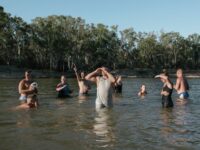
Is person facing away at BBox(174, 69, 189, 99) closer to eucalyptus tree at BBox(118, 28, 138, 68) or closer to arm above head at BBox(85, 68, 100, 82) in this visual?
arm above head at BBox(85, 68, 100, 82)

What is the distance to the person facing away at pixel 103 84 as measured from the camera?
17.4m

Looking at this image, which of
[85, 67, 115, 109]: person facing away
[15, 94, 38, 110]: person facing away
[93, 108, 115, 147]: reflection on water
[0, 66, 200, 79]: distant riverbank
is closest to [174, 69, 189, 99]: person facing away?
[93, 108, 115, 147]: reflection on water

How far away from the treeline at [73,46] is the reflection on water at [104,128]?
8872 centimetres

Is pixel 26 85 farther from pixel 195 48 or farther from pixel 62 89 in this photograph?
pixel 195 48

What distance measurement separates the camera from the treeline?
377 feet

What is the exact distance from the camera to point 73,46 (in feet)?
404

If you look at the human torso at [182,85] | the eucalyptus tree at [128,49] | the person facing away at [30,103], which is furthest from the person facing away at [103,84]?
the eucalyptus tree at [128,49]

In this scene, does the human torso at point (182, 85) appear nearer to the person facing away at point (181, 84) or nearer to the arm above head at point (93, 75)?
the person facing away at point (181, 84)

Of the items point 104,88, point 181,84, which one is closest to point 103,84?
point 104,88

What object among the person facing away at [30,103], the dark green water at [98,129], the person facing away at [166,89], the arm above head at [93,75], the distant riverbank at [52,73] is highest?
the distant riverbank at [52,73]

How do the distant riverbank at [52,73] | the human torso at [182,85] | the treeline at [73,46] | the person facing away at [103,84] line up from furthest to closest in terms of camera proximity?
the treeline at [73,46], the distant riverbank at [52,73], the human torso at [182,85], the person facing away at [103,84]

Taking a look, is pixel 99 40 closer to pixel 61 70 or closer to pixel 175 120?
pixel 61 70

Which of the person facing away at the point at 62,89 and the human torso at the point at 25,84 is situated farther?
the person facing away at the point at 62,89

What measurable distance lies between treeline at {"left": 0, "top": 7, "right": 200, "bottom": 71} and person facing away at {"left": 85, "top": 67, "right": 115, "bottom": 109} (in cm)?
8842
